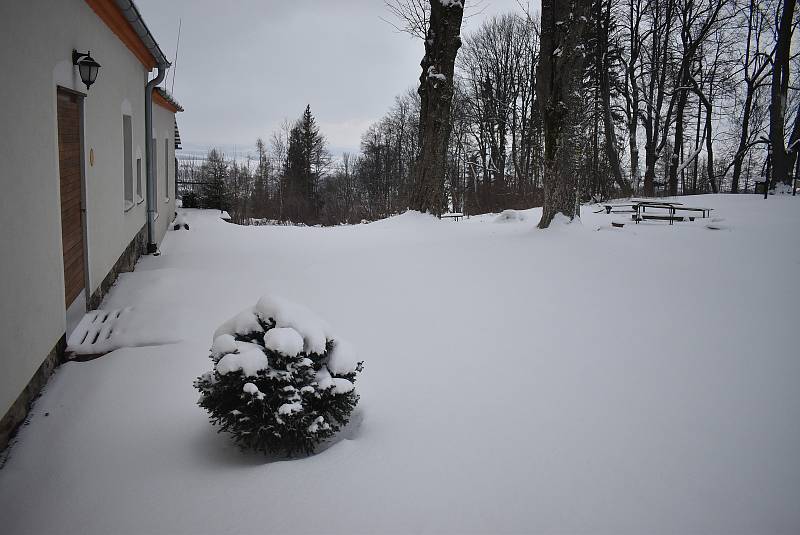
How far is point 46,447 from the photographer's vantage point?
3.41 meters

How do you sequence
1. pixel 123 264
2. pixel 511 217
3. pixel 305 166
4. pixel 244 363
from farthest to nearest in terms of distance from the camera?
pixel 305 166, pixel 511 217, pixel 123 264, pixel 244 363

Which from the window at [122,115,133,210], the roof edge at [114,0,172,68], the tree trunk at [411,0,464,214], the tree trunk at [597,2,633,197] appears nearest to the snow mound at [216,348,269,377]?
the roof edge at [114,0,172,68]

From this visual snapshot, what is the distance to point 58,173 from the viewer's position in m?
4.45

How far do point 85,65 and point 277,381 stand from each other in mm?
3810

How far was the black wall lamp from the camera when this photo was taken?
5.14 meters

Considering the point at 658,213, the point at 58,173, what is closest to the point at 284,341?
the point at 58,173

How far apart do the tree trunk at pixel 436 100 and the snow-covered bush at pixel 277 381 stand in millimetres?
9436

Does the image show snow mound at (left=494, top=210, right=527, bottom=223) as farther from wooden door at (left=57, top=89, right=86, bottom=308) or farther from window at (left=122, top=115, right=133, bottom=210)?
wooden door at (left=57, top=89, right=86, bottom=308)

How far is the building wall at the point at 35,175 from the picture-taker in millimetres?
3352

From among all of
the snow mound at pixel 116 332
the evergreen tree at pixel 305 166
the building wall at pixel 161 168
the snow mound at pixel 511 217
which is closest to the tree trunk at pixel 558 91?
the snow mound at pixel 511 217

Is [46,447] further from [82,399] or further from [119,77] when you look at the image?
[119,77]

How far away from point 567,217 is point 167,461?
26.5ft

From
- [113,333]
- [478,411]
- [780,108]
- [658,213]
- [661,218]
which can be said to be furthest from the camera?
[780,108]

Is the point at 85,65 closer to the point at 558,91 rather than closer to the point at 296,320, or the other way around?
the point at 296,320
